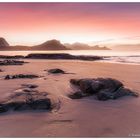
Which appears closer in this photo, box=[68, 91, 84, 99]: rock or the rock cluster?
the rock cluster

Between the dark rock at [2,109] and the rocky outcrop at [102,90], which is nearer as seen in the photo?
the dark rock at [2,109]

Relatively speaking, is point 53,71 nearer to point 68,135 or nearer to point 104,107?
point 104,107

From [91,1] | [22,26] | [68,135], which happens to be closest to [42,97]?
[68,135]

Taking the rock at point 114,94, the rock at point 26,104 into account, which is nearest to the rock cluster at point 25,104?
the rock at point 26,104

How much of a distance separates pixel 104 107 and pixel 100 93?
0.30m

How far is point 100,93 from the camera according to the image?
3400mm

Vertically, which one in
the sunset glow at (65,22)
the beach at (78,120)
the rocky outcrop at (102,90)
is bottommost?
Result: the beach at (78,120)

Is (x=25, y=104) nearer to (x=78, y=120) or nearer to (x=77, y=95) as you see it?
(x=78, y=120)

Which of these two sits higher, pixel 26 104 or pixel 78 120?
pixel 26 104

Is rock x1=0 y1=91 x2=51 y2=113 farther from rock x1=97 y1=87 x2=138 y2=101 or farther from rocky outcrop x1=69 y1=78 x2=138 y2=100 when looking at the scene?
rock x1=97 y1=87 x2=138 y2=101

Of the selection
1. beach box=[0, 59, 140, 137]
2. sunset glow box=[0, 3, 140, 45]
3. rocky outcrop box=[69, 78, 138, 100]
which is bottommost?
beach box=[0, 59, 140, 137]

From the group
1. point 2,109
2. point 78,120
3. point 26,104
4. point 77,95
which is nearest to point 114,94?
point 77,95

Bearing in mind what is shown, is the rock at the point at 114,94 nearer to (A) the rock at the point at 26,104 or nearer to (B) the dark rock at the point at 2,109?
(A) the rock at the point at 26,104

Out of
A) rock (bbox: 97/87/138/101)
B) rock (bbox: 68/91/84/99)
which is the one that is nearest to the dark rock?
rock (bbox: 68/91/84/99)
